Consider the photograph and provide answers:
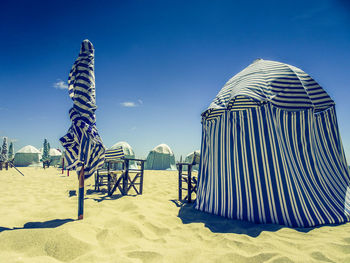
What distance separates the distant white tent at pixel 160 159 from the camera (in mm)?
23641

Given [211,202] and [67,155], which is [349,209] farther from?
[67,155]

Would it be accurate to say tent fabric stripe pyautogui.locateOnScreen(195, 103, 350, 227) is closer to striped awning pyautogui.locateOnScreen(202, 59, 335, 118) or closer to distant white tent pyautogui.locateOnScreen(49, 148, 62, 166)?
striped awning pyautogui.locateOnScreen(202, 59, 335, 118)

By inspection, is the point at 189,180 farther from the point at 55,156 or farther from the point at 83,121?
the point at 55,156

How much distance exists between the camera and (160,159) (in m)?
23.6

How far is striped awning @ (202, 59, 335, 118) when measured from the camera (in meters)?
3.57

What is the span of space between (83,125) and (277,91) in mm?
3675

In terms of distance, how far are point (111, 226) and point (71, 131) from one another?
1698 mm

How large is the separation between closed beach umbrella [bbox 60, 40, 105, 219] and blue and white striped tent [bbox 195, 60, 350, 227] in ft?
7.98

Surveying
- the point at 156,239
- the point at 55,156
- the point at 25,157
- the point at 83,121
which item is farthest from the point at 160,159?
the point at 55,156

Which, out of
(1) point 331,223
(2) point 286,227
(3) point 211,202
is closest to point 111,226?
(3) point 211,202

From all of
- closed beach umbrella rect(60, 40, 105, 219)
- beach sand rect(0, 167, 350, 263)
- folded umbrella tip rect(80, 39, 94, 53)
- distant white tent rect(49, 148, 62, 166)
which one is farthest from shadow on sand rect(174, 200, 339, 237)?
distant white tent rect(49, 148, 62, 166)

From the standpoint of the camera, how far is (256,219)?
128 inches

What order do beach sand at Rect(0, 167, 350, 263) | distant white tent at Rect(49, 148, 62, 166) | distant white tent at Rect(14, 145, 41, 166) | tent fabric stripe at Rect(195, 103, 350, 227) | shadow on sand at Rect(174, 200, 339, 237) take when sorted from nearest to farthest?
beach sand at Rect(0, 167, 350, 263) < shadow on sand at Rect(174, 200, 339, 237) < tent fabric stripe at Rect(195, 103, 350, 227) < distant white tent at Rect(14, 145, 41, 166) < distant white tent at Rect(49, 148, 62, 166)

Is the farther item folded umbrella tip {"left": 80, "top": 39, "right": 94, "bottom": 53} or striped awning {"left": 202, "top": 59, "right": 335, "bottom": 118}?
striped awning {"left": 202, "top": 59, "right": 335, "bottom": 118}
